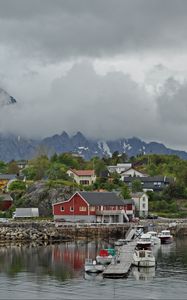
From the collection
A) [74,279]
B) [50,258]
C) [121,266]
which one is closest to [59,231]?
[50,258]

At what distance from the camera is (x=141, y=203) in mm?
123125

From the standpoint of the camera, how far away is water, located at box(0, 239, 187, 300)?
47.3 m

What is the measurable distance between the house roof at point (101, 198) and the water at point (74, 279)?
31.2 metres

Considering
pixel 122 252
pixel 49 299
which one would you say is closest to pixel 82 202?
pixel 122 252

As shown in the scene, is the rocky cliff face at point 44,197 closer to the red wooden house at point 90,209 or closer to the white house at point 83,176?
the red wooden house at point 90,209

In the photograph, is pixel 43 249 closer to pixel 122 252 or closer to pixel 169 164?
pixel 122 252

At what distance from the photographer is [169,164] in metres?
172

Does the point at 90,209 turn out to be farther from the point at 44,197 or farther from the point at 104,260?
the point at 104,260

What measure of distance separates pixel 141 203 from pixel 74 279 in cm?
6981

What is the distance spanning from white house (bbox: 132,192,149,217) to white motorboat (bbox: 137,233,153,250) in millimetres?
40032

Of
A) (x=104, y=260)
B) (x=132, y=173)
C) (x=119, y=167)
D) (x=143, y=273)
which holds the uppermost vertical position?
(x=119, y=167)

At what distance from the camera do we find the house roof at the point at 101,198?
107312 millimetres

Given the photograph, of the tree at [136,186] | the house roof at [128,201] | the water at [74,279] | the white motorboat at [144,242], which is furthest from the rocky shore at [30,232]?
the tree at [136,186]

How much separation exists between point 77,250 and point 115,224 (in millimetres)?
24476
